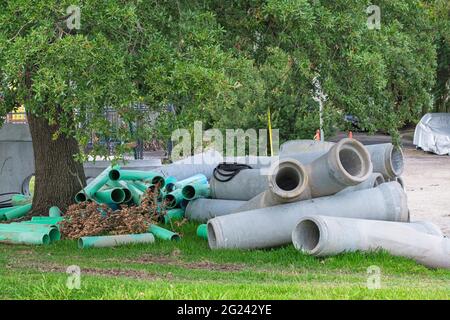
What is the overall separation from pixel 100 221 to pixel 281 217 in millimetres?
2920

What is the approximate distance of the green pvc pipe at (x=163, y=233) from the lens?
12.8 m

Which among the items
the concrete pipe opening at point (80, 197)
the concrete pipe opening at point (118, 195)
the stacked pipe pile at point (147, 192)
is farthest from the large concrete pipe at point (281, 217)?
the concrete pipe opening at point (80, 197)

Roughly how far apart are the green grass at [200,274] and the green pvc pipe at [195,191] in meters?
1.70

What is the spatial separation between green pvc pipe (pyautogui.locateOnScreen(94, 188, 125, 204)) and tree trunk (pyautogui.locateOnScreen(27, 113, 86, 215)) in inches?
16.9

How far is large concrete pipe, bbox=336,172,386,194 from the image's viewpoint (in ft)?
40.6

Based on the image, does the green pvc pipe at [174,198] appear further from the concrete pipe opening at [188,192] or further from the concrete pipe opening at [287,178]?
the concrete pipe opening at [287,178]

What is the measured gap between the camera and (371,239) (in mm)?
11055

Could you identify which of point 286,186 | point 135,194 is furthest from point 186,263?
point 135,194

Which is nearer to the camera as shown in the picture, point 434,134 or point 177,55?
point 177,55

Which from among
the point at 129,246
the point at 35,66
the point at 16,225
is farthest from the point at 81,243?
the point at 35,66

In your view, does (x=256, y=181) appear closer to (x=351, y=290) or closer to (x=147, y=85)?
(x=147, y=85)

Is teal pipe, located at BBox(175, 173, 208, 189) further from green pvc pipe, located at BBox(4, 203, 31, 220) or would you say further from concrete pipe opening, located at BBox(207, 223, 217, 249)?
concrete pipe opening, located at BBox(207, 223, 217, 249)

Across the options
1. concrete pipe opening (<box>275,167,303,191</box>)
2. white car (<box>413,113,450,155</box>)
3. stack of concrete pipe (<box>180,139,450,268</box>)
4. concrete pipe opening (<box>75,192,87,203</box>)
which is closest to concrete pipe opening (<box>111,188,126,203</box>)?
concrete pipe opening (<box>75,192,87,203</box>)

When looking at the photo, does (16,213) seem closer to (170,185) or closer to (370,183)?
(170,185)
